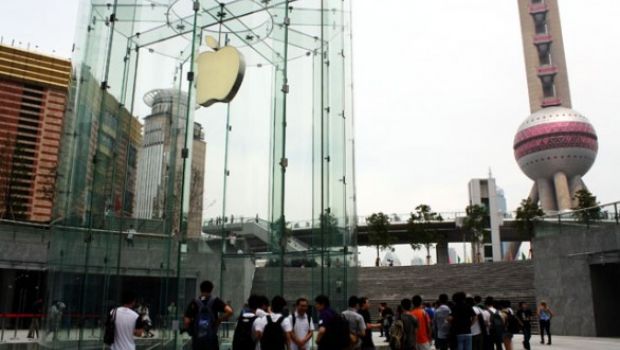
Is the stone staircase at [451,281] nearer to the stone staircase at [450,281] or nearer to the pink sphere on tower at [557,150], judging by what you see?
the stone staircase at [450,281]

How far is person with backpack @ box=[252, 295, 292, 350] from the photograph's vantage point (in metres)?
5.89

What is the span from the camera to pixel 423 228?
58344mm

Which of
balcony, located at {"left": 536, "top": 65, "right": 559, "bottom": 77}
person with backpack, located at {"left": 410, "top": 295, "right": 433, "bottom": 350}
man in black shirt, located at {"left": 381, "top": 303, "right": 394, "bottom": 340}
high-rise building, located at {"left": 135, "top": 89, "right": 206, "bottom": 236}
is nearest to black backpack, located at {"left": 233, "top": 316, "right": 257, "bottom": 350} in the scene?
person with backpack, located at {"left": 410, "top": 295, "right": 433, "bottom": 350}

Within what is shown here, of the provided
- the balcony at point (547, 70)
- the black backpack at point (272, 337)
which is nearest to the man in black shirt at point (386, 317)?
the black backpack at point (272, 337)

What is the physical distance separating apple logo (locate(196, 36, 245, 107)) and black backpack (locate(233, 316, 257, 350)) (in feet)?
17.2

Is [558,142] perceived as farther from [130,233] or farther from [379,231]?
[130,233]

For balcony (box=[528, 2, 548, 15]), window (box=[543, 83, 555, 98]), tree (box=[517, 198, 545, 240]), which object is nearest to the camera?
tree (box=[517, 198, 545, 240])

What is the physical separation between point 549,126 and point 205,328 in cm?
8761

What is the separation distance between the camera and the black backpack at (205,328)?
602cm

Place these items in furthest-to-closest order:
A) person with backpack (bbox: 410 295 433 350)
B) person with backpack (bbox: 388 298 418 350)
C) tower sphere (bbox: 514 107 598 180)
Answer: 1. tower sphere (bbox: 514 107 598 180)
2. person with backpack (bbox: 410 295 433 350)
3. person with backpack (bbox: 388 298 418 350)

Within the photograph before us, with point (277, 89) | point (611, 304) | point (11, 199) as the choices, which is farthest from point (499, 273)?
point (11, 199)

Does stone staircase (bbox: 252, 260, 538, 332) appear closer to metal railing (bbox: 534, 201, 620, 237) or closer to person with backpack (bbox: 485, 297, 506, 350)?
metal railing (bbox: 534, 201, 620, 237)

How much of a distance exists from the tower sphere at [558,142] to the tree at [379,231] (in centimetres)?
4093

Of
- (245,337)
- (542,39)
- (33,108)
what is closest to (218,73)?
(245,337)
